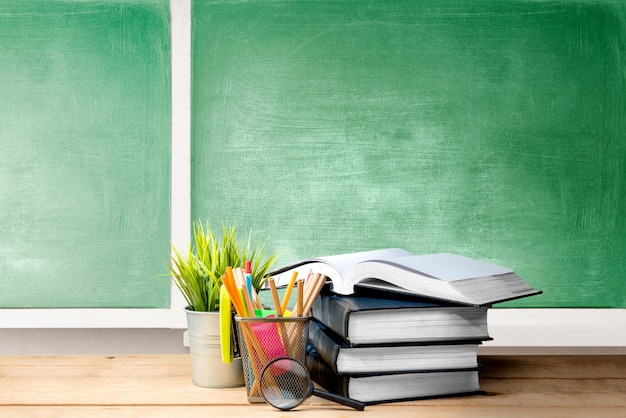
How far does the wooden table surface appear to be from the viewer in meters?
0.70

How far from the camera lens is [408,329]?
29.1 inches

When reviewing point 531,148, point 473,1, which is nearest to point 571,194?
point 531,148

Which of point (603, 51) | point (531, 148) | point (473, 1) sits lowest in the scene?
point (531, 148)

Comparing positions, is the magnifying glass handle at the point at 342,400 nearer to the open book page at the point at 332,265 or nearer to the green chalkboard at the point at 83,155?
the open book page at the point at 332,265

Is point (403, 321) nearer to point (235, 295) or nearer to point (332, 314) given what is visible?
point (332, 314)

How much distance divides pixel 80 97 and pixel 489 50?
3.30 ft

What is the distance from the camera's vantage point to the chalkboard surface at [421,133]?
1443 millimetres

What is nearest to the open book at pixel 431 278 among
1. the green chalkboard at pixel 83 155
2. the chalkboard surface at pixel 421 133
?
the chalkboard surface at pixel 421 133

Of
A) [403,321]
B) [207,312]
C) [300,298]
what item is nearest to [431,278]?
[403,321]

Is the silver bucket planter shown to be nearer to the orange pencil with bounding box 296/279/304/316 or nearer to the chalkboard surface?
the orange pencil with bounding box 296/279/304/316

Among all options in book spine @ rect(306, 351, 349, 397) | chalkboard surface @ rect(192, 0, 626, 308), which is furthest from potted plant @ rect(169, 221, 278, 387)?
chalkboard surface @ rect(192, 0, 626, 308)

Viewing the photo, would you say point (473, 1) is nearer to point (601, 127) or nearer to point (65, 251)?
point (601, 127)

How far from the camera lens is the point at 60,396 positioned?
76 cm

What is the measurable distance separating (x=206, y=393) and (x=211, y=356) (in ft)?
0.16
